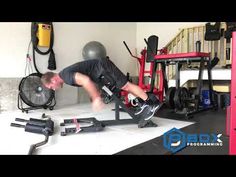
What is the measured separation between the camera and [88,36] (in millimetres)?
6539

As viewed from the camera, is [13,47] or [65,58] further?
[65,58]

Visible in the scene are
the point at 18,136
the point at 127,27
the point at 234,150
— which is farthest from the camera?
the point at 127,27

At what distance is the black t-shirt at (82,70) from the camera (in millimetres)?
3395

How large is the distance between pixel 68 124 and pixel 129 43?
4845 mm

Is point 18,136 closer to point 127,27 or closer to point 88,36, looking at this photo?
point 88,36

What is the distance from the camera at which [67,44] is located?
239 inches

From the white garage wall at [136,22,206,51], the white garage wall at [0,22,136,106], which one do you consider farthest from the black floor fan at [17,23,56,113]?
the white garage wall at [136,22,206,51]

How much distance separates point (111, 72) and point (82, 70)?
1.52ft

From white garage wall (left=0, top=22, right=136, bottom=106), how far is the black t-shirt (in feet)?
7.71

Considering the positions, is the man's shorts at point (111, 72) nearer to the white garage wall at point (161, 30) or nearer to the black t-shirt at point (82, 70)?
the black t-shirt at point (82, 70)
